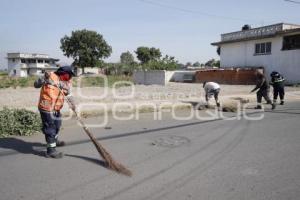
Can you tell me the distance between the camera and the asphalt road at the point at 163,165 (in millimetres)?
4215

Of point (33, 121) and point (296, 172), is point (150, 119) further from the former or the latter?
point (296, 172)

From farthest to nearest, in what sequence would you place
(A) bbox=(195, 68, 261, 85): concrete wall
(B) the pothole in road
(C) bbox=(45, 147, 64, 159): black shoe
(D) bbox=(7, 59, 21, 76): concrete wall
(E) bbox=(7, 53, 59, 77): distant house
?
1. (D) bbox=(7, 59, 21, 76): concrete wall
2. (E) bbox=(7, 53, 59, 77): distant house
3. (A) bbox=(195, 68, 261, 85): concrete wall
4. (B) the pothole in road
5. (C) bbox=(45, 147, 64, 159): black shoe

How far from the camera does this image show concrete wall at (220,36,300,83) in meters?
27.1

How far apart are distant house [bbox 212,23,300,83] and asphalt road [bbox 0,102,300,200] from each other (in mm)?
20527

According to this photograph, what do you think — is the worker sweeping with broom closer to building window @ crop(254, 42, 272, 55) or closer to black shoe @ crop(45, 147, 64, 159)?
black shoe @ crop(45, 147, 64, 159)

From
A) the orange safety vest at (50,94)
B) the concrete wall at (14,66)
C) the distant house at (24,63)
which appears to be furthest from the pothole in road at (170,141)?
the concrete wall at (14,66)

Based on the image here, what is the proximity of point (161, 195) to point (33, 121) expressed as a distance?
463 centimetres

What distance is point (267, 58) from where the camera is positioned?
97.3 ft

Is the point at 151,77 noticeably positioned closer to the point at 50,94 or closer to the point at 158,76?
the point at 158,76

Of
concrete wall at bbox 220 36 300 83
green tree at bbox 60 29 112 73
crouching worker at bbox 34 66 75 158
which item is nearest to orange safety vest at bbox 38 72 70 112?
crouching worker at bbox 34 66 75 158

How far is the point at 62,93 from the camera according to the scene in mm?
5863

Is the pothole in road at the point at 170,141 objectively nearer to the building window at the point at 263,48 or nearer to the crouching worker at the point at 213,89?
the crouching worker at the point at 213,89

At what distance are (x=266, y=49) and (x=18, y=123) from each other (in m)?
26.6

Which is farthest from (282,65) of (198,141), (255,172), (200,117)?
(255,172)
